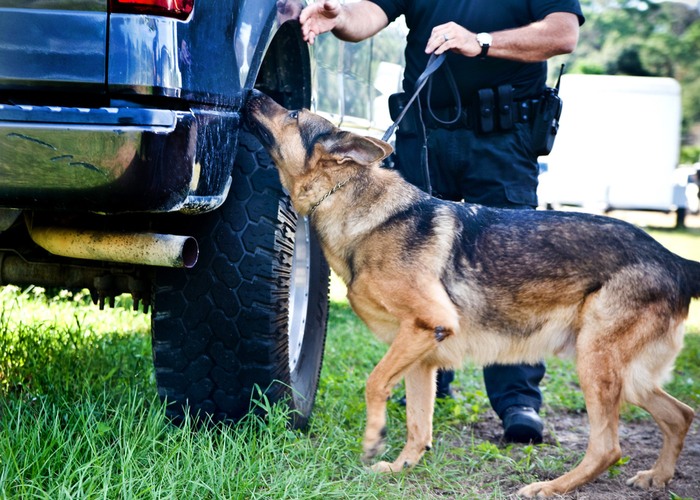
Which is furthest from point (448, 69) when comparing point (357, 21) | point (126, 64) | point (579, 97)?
point (579, 97)

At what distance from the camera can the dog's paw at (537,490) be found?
252 centimetres

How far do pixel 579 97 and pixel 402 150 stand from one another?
13.9m

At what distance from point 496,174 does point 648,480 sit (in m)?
1.66

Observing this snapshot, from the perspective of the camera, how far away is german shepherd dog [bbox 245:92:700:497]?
2.61 metres

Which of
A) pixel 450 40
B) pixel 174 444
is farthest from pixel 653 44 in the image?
pixel 174 444

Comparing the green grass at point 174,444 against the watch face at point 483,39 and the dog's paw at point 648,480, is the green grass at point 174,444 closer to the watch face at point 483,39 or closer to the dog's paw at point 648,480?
the dog's paw at point 648,480

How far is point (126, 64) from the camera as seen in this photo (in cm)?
175

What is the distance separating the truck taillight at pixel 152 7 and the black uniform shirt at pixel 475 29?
1838 millimetres

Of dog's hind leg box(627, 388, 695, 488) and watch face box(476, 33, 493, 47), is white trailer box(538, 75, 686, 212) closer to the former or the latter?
watch face box(476, 33, 493, 47)

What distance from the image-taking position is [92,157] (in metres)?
1.72

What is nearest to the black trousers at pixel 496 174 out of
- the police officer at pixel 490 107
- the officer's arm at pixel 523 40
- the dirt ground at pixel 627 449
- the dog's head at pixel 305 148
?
the police officer at pixel 490 107

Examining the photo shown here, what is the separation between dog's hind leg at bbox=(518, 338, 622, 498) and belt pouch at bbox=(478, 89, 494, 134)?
4.36 ft

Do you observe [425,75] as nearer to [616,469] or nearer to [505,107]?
[505,107]

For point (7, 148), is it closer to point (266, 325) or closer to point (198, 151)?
point (198, 151)
